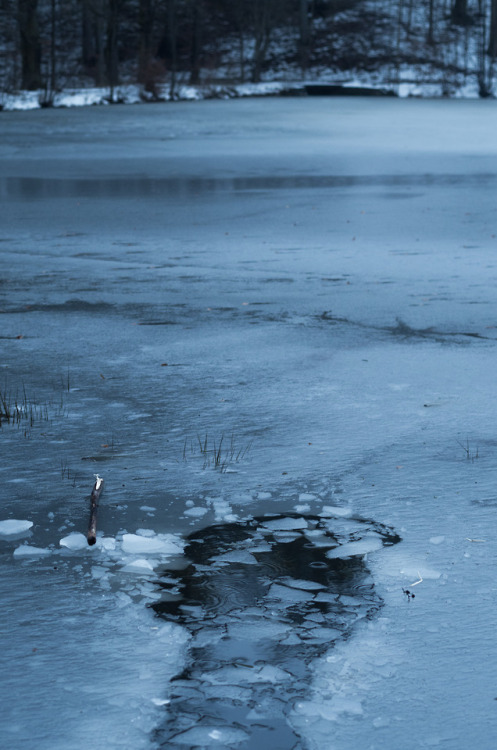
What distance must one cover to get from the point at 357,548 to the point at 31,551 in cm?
97

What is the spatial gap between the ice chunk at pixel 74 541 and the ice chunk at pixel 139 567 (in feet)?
0.70

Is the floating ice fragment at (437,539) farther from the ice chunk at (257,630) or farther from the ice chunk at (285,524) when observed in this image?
the ice chunk at (257,630)

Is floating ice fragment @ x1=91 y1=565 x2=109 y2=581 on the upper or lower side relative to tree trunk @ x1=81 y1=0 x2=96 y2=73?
lower

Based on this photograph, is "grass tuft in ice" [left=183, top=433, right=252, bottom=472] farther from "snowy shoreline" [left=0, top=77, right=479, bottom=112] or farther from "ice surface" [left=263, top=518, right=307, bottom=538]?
"snowy shoreline" [left=0, top=77, right=479, bottom=112]

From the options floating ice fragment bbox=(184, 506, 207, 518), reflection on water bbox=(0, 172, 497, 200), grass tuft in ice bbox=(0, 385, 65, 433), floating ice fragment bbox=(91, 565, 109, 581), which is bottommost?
floating ice fragment bbox=(91, 565, 109, 581)

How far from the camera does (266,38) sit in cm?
4934

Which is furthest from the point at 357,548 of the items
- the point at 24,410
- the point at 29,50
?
the point at 29,50

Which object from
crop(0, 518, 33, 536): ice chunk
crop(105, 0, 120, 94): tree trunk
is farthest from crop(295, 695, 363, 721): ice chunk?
crop(105, 0, 120, 94): tree trunk

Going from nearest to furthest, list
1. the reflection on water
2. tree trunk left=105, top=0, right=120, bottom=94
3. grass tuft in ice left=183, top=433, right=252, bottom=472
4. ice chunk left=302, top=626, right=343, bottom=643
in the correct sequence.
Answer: ice chunk left=302, top=626, right=343, bottom=643
grass tuft in ice left=183, top=433, right=252, bottom=472
the reflection on water
tree trunk left=105, top=0, right=120, bottom=94

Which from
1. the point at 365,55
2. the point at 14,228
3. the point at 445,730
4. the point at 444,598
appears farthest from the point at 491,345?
the point at 365,55

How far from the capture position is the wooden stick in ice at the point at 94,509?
292 centimetres

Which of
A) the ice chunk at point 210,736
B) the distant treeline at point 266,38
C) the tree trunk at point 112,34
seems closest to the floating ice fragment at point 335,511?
the ice chunk at point 210,736

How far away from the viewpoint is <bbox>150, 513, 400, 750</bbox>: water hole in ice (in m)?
2.06

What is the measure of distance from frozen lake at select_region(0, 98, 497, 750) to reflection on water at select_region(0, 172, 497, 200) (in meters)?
4.31
